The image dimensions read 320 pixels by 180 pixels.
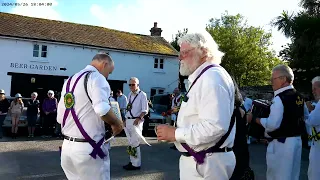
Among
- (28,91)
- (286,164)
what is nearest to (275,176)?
(286,164)

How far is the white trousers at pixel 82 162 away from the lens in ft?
12.8

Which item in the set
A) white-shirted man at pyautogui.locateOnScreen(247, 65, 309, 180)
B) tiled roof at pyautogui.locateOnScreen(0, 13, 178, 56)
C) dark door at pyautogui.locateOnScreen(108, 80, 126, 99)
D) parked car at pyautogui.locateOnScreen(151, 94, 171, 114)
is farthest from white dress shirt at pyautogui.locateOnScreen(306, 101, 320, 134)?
dark door at pyautogui.locateOnScreen(108, 80, 126, 99)

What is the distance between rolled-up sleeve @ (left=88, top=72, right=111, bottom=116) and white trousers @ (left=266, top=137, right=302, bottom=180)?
7.41ft

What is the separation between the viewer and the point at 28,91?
26.3m

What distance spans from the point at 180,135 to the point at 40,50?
25.9 meters

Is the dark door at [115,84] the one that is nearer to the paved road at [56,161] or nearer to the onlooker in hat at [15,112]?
the onlooker in hat at [15,112]

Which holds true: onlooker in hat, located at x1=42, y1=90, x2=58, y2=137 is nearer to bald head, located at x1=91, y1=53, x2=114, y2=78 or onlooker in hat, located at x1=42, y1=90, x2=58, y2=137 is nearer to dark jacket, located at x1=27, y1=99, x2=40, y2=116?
dark jacket, located at x1=27, y1=99, x2=40, y2=116

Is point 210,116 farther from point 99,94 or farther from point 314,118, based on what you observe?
point 314,118

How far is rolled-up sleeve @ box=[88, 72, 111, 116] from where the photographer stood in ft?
12.4

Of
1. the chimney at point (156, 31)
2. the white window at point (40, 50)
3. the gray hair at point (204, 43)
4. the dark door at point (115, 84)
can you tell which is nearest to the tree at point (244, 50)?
the chimney at point (156, 31)

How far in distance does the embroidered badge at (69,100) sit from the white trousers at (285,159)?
8.51 feet

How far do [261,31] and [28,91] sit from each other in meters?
38.6

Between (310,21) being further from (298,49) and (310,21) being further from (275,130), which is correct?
(275,130)

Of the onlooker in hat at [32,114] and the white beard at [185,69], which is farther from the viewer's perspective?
the onlooker in hat at [32,114]
